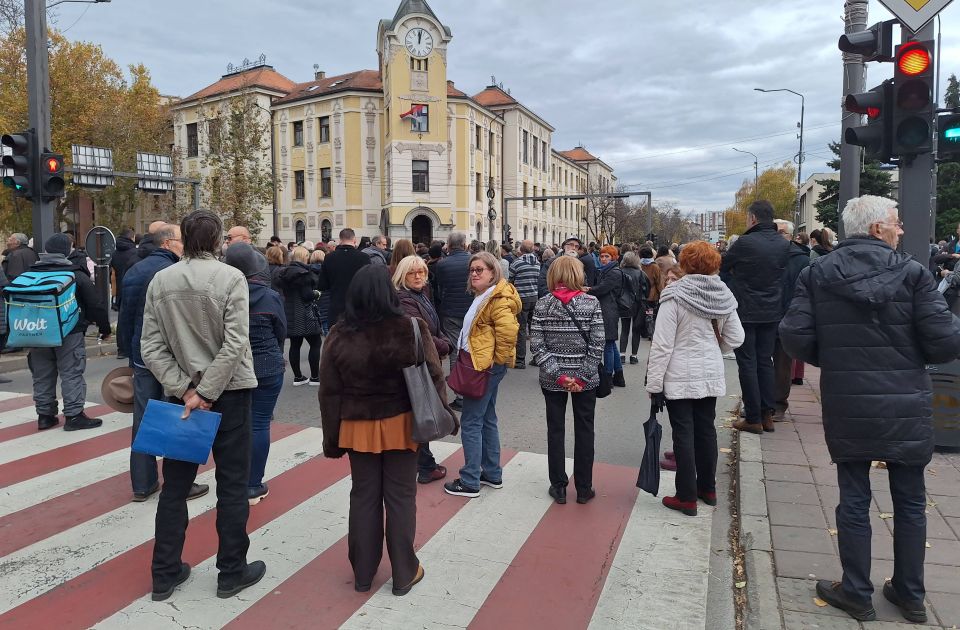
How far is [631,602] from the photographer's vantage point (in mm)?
3639

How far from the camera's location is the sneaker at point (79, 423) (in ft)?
22.6

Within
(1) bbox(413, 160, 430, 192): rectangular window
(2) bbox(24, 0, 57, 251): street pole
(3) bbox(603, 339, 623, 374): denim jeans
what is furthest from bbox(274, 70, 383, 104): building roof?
(3) bbox(603, 339, 623, 374): denim jeans

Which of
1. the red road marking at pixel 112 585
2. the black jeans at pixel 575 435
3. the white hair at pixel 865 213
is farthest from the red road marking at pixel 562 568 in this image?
the white hair at pixel 865 213

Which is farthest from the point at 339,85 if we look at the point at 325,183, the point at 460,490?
the point at 460,490

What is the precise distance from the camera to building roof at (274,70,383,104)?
41.7 m

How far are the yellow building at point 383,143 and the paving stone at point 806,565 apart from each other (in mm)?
35610

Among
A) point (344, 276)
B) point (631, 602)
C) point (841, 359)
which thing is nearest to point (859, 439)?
point (841, 359)

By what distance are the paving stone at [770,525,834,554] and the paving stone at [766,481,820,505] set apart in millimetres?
487

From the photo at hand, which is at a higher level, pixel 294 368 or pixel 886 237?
pixel 886 237

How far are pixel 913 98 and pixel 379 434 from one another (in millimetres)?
5045

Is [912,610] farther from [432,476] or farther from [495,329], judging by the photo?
[432,476]

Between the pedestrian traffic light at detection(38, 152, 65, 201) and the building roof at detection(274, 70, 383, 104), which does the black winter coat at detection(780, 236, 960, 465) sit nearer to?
the pedestrian traffic light at detection(38, 152, 65, 201)

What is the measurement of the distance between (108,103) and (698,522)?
37.2m

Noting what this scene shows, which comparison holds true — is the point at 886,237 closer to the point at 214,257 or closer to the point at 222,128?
the point at 214,257
